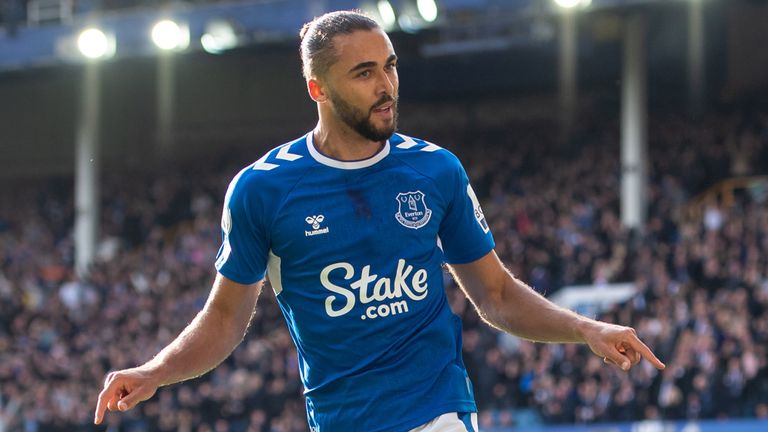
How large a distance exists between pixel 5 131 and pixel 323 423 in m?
33.5

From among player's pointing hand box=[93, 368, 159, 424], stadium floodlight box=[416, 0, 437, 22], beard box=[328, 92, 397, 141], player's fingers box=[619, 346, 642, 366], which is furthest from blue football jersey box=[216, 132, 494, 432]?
stadium floodlight box=[416, 0, 437, 22]

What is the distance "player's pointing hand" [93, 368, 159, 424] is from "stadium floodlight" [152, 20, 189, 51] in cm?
2308

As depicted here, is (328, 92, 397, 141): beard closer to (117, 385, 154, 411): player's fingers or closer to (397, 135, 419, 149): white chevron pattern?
(397, 135, 419, 149): white chevron pattern

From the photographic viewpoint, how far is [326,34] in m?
4.52

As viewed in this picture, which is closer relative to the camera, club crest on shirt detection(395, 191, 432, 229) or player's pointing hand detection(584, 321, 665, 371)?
player's pointing hand detection(584, 321, 665, 371)

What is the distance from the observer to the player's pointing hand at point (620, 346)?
13.8ft

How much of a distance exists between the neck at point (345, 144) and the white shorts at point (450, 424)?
2.91 feet

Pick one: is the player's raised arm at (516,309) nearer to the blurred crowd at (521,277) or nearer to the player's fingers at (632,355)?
the player's fingers at (632,355)

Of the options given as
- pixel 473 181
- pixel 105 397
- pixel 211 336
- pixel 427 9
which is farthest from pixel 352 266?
pixel 473 181

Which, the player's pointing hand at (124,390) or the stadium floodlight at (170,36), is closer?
the player's pointing hand at (124,390)

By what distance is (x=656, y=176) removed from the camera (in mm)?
23703

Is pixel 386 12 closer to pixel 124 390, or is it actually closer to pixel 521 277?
pixel 521 277

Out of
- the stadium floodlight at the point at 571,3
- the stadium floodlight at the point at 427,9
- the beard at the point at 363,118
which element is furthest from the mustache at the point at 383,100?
the stadium floodlight at the point at 427,9

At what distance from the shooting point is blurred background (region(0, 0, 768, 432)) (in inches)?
659
